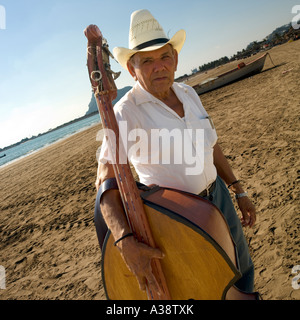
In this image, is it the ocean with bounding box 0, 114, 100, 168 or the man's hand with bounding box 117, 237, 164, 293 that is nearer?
the man's hand with bounding box 117, 237, 164, 293

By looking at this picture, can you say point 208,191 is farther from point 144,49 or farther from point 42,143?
point 42,143

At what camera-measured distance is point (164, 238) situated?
Answer: 100 cm

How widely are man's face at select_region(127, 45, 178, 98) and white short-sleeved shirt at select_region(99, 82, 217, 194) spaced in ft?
0.23

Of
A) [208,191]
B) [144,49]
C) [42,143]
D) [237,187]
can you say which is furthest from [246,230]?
[42,143]

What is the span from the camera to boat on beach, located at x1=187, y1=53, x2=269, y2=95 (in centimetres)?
1486

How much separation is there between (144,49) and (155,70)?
0.46ft

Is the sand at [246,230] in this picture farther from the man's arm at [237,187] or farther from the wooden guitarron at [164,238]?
the wooden guitarron at [164,238]

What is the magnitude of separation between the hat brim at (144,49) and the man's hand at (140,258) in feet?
3.69

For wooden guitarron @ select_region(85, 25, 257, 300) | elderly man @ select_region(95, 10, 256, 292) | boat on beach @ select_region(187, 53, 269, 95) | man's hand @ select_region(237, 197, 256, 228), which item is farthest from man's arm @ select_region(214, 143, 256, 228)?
boat on beach @ select_region(187, 53, 269, 95)

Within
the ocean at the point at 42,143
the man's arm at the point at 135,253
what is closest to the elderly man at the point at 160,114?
the man's arm at the point at 135,253

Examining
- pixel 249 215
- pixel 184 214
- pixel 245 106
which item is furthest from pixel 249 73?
pixel 184 214

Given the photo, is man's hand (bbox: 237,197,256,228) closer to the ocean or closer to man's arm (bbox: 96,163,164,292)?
man's arm (bbox: 96,163,164,292)

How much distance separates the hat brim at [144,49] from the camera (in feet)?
4.74

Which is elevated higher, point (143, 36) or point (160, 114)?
point (143, 36)
